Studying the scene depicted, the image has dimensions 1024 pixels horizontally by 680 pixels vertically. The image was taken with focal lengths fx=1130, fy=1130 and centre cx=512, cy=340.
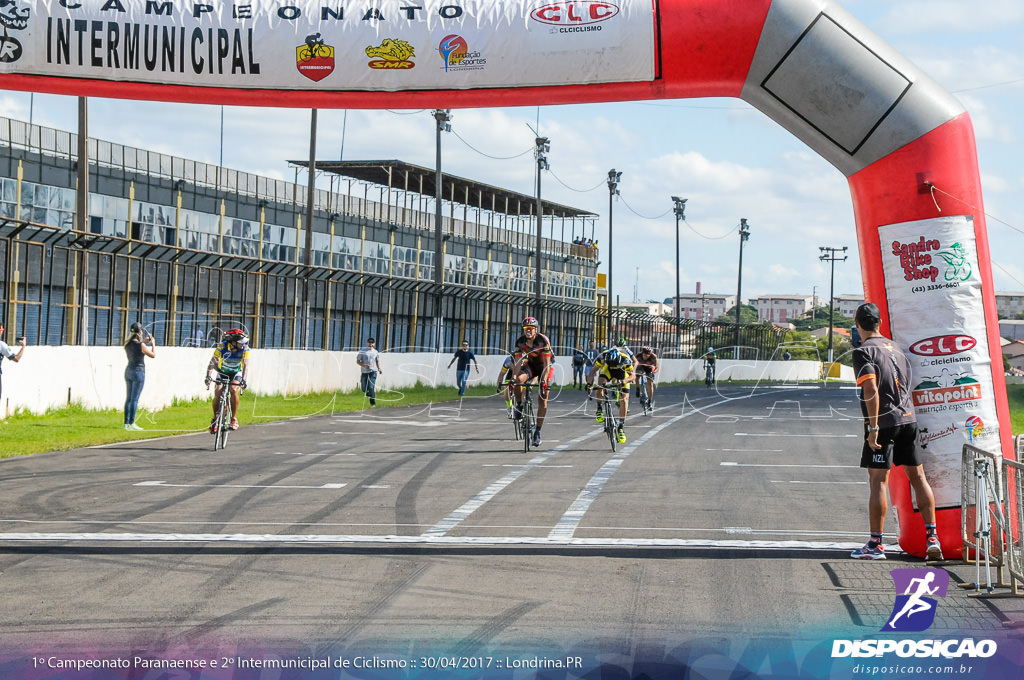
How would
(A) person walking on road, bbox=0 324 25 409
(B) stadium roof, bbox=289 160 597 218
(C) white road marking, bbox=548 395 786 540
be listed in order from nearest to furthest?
1. (C) white road marking, bbox=548 395 786 540
2. (A) person walking on road, bbox=0 324 25 409
3. (B) stadium roof, bbox=289 160 597 218

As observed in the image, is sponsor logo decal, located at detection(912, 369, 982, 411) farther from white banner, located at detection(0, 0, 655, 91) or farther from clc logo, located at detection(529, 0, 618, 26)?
clc logo, located at detection(529, 0, 618, 26)

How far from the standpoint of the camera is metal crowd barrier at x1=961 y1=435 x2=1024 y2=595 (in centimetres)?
677

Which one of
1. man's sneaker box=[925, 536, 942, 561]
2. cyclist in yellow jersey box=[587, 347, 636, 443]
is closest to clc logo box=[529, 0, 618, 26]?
man's sneaker box=[925, 536, 942, 561]

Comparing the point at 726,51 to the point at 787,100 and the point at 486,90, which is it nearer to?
the point at 787,100

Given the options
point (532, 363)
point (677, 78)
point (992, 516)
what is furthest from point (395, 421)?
point (992, 516)

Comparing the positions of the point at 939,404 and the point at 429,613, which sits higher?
the point at 939,404

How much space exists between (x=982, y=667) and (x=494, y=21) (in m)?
5.70

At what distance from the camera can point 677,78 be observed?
852cm

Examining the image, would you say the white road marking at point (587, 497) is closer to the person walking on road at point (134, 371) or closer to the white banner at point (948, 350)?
the white banner at point (948, 350)

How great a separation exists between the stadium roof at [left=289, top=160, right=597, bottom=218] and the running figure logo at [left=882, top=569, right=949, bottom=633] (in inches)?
2110

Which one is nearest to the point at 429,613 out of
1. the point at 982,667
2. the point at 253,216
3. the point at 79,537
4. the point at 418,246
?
the point at 982,667

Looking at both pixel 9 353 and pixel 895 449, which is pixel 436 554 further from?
pixel 9 353

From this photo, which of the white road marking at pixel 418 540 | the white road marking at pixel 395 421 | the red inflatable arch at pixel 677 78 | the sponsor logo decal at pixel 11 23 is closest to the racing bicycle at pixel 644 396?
the white road marking at pixel 395 421

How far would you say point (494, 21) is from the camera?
860cm
